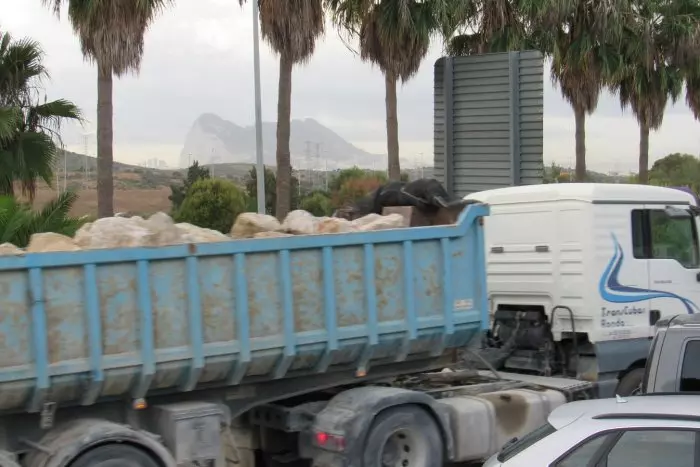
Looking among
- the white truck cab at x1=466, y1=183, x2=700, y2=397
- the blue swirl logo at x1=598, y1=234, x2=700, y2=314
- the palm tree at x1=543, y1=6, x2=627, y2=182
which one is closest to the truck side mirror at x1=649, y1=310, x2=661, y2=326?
the white truck cab at x1=466, y1=183, x2=700, y2=397

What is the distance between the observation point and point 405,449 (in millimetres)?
7496

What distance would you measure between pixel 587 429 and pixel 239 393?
3205 mm

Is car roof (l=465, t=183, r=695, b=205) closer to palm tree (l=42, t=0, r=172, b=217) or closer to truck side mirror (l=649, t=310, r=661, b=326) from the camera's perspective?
truck side mirror (l=649, t=310, r=661, b=326)

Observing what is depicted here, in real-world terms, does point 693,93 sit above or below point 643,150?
above

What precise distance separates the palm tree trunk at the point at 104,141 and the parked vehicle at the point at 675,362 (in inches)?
519

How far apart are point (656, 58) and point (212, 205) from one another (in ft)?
52.6

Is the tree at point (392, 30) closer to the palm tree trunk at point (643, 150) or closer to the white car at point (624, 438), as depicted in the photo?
the palm tree trunk at point (643, 150)

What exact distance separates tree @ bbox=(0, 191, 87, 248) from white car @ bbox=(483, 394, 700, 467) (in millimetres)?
8648

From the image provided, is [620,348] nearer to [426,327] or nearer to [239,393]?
[426,327]

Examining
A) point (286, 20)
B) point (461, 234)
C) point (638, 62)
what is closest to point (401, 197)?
point (461, 234)

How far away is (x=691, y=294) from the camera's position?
10.0m

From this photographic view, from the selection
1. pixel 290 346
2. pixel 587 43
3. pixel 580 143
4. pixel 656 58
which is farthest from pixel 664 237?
pixel 656 58

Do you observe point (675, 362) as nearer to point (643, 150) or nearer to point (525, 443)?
point (525, 443)

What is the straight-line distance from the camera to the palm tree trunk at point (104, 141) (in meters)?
17.1
